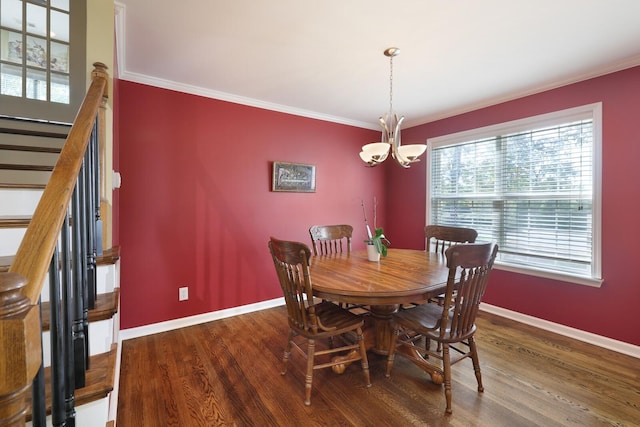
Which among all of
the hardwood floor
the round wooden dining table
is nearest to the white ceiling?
the round wooden dining table

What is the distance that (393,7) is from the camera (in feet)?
5.78

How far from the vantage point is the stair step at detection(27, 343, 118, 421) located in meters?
0.93

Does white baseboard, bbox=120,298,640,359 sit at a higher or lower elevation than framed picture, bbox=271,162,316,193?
lower

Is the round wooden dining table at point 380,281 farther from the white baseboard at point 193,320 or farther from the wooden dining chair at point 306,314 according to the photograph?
the white baseboard at point 193,320

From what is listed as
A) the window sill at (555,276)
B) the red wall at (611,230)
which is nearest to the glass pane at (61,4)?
the red wall at (611,230)

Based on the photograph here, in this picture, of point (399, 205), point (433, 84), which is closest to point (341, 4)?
point (433, 84)

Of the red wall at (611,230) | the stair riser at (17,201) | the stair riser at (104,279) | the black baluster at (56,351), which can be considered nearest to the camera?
the black baluster at (56,351)

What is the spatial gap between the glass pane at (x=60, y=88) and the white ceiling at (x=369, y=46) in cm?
41

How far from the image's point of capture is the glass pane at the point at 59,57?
2244mm

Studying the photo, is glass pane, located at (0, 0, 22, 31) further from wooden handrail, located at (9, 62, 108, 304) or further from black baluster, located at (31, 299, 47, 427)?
black baluster, located at (31, 299, 47, 427)

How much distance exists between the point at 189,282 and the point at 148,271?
38 cm

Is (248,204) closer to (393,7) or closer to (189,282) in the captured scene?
(189,282)

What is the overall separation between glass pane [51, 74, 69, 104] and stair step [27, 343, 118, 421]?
2191mm

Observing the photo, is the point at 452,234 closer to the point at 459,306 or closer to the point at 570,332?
the point at 459,306
